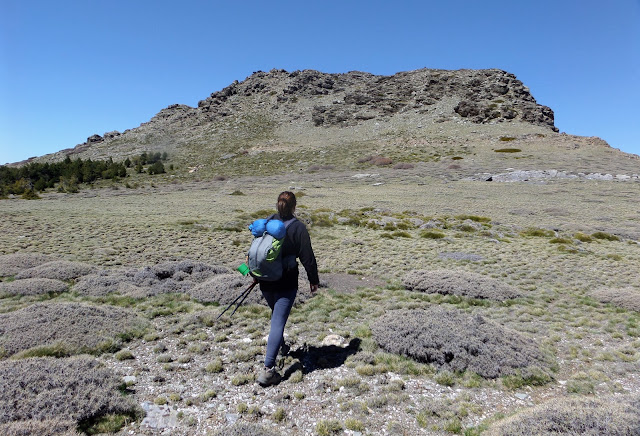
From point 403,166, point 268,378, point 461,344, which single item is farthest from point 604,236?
point 403,166

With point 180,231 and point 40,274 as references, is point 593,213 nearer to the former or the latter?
point 180,231

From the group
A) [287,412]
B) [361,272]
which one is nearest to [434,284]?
[361,272]

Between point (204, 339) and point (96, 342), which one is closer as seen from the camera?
point (96, 342)

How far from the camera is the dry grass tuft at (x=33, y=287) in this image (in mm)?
10164

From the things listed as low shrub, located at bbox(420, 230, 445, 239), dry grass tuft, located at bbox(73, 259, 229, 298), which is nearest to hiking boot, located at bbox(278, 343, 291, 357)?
dry grass tuft, located at bbox(73, 259, 229, 298)

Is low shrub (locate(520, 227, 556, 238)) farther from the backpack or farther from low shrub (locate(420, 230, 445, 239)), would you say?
the backpack

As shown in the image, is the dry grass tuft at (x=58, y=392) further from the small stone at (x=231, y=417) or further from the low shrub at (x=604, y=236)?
the low shrub at (x=604, y=236)

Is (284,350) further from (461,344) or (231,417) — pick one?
(461,344)

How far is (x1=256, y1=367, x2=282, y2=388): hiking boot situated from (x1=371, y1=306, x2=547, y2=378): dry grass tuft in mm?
2340

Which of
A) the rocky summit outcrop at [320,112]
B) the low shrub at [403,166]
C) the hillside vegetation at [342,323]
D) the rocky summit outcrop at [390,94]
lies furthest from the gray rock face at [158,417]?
the rocky summit outcrop at [390,94]

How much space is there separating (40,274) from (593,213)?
38.4 metres

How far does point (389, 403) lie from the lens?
16.5 feet

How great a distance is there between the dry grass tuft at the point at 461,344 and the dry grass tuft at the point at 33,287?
984 centimetres

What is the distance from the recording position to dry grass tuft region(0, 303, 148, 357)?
627cm
